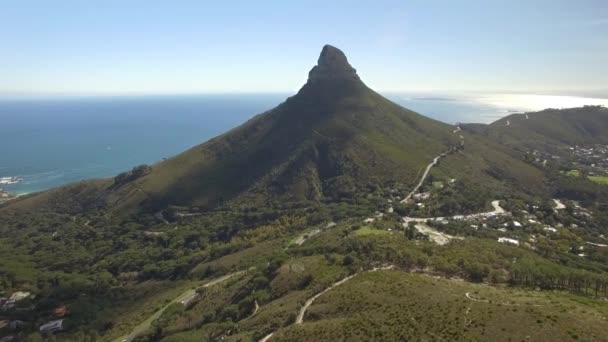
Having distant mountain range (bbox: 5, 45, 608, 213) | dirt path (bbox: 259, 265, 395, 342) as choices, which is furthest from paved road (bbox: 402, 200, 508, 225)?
dirt path (bbox: 259, 265, 395, 342)

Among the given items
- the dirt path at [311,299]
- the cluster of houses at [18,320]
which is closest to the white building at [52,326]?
the cluster of houses at [18,320]

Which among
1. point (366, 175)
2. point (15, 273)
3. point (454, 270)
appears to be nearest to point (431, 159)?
point (366, 175)

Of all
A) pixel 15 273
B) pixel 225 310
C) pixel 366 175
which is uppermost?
pixel 366 175

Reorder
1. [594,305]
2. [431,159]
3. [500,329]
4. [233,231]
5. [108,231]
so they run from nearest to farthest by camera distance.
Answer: [500,329]
[594,305]
[233,231]
[108,231]
[431,159]

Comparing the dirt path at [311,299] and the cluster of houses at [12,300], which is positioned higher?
the dirt path at [311,299]

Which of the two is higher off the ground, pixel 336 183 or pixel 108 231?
pixel 336 183

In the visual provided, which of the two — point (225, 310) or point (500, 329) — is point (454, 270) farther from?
point (225, 310)

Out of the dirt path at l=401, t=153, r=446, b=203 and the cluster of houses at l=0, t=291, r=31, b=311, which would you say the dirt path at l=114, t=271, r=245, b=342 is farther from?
the dirt path at l=401, t=153, r=446, b=203

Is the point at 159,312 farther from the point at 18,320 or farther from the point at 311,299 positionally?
the point at 311,299

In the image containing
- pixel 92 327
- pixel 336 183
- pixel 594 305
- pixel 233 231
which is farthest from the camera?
pixel 336 183

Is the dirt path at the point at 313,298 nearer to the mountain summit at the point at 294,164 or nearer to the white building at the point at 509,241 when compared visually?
the white building at the point at 509,241

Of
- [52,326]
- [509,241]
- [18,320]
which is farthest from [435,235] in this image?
[18,320]
